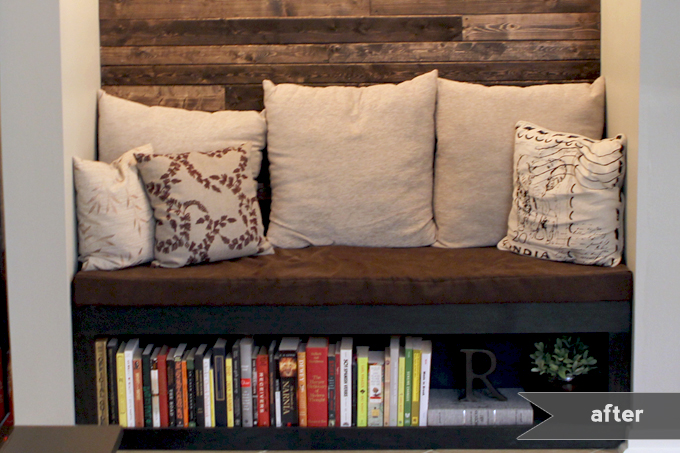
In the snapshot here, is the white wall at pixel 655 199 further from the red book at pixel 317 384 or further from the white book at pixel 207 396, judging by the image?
the white book at pixel 207 396

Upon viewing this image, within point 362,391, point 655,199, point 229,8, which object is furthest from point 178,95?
point 655,199

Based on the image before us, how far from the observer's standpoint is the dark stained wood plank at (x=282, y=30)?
2.51 metres

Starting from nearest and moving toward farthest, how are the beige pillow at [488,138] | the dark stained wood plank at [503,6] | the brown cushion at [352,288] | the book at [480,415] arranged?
the brown cushion at [352,288], the book at [480,415], the beige pillow at [488,138], the dark stained wood plank at [503,6]

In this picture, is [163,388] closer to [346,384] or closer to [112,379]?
[112,379]

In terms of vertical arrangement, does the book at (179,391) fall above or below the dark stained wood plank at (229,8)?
below

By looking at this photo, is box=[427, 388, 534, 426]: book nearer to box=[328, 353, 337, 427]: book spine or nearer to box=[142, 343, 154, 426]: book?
box=[328, 353, 337, 427]: book spine

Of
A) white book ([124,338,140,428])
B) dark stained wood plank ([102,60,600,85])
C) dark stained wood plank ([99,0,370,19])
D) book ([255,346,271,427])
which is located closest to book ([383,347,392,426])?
book ([255,346,271,427])

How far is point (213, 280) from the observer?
6.41 feet

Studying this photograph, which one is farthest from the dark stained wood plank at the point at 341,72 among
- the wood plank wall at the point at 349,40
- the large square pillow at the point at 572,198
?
the large square pillow at the point at 572,198

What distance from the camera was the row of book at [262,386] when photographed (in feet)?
6.67

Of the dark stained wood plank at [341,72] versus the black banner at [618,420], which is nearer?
the black banner at [618,420]

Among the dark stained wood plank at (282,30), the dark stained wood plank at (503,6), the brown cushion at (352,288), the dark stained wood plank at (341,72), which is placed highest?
the dark stained wood plank at (503,6)

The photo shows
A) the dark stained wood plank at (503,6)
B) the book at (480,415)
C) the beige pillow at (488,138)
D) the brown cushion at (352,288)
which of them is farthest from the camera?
the dark stained wood plank at (503,6)

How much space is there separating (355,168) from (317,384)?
0.79 m
